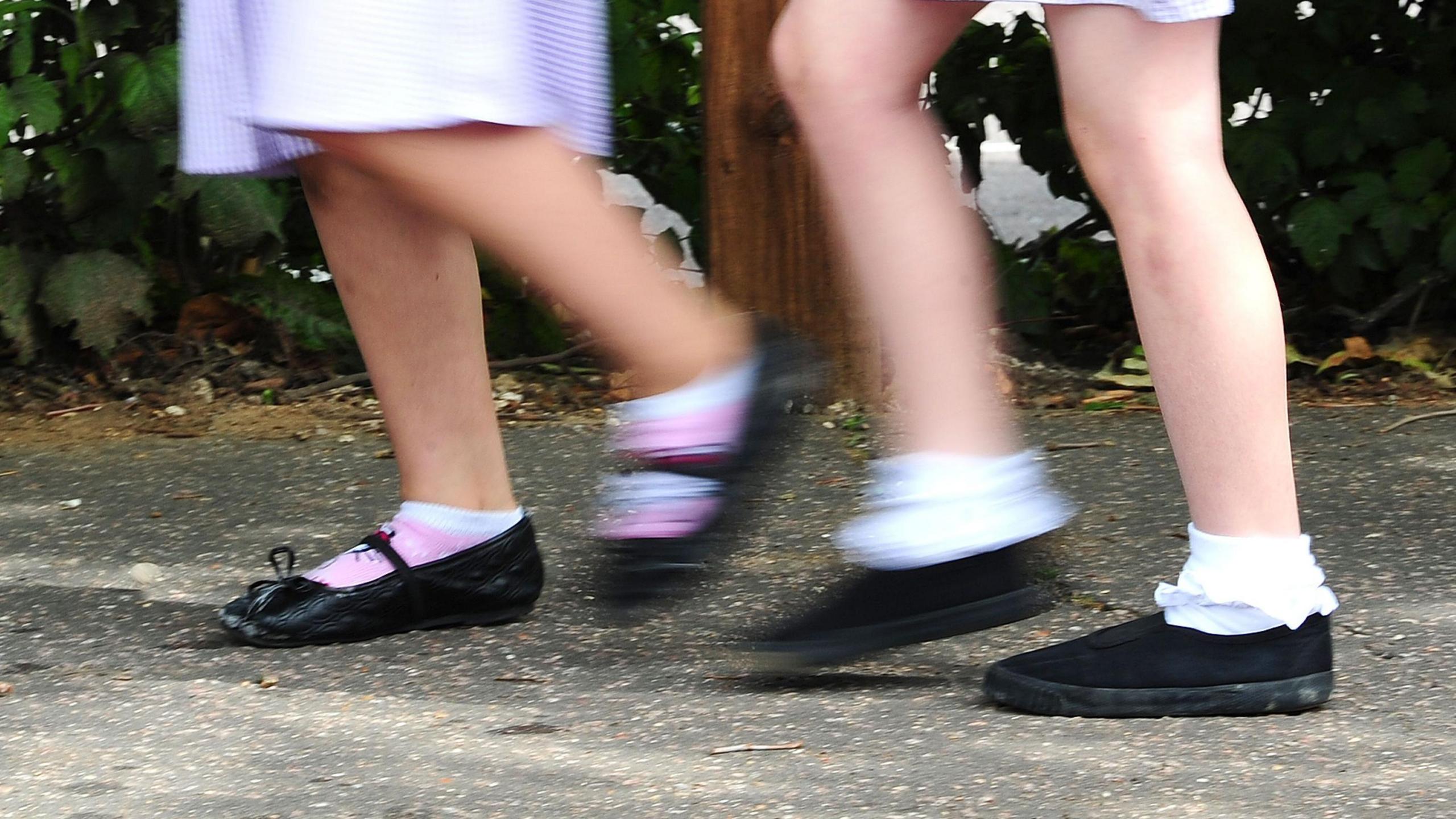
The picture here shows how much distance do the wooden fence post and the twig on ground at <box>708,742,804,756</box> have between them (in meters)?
1.68

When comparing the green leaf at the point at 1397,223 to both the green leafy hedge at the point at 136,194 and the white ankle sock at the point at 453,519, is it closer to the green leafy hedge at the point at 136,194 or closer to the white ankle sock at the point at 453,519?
the green leafy hedge at the point at 136,194

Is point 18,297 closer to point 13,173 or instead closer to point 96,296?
point 96,296

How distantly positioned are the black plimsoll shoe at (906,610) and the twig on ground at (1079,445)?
148cm

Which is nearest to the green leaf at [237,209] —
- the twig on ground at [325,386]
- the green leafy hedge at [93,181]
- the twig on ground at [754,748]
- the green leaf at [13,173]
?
the green leafy hedge at [93,181]

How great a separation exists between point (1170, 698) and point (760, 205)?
1.74 meters

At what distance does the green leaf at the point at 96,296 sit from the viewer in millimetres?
3541

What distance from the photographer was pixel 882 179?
1.87 meters

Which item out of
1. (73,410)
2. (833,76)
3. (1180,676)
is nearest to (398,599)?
(833,76)

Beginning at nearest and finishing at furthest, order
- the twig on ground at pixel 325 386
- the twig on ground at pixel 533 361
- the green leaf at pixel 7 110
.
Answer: the green leaf at pixel 7 110 < the twig on ground at pixel 325 386 < the twig on ground at pixel 533 361

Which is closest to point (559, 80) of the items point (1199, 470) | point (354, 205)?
point (354, 205)

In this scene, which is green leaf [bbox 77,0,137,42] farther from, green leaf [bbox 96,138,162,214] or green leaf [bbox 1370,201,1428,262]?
green leaf [bbox 1370,201,1428,262]

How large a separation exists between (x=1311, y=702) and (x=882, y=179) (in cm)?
70

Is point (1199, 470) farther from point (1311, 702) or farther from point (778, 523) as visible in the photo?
point (778, 523)

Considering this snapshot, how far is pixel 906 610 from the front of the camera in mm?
1838
